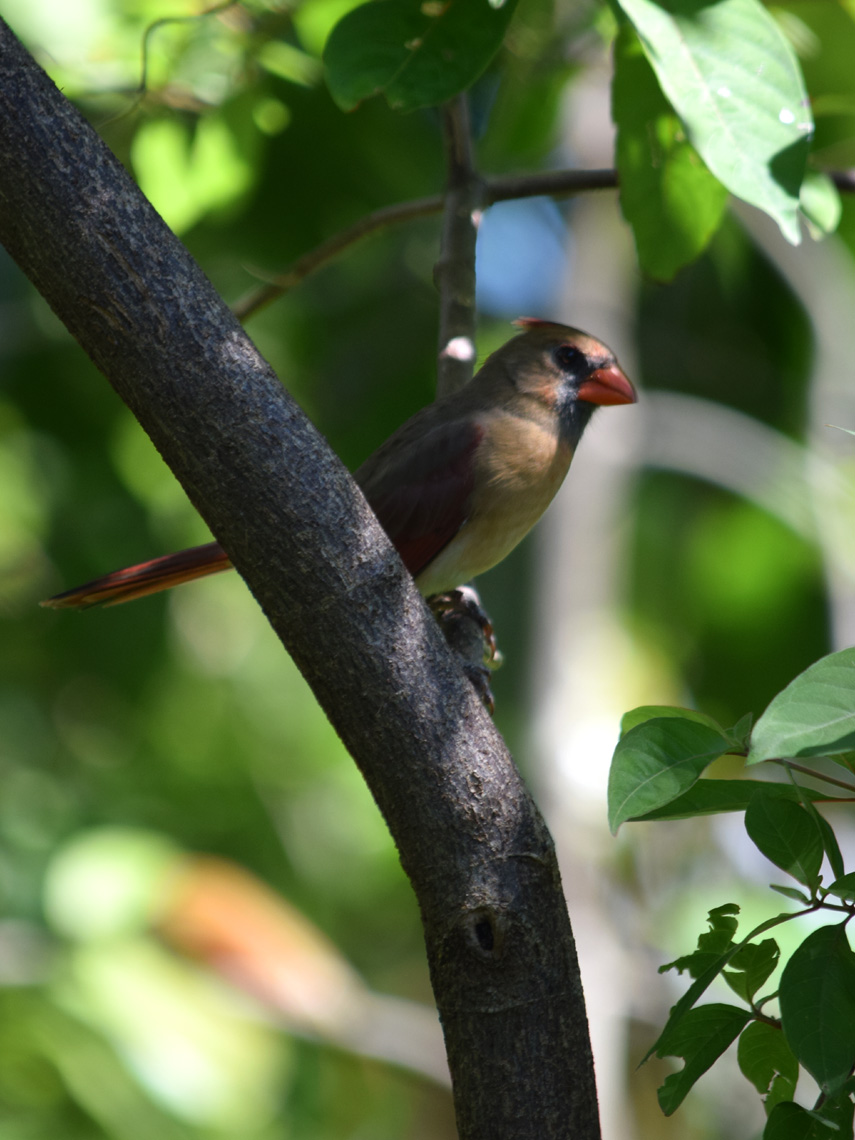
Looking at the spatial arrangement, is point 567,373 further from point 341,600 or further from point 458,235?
point 341,600

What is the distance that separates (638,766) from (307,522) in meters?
0.51

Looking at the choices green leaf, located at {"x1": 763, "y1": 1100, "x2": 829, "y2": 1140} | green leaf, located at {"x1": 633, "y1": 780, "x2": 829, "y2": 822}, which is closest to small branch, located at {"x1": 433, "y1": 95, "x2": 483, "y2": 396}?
green leaf, located at {"x1": 633, "y1": 780, "x2": 829, "y2": 822}

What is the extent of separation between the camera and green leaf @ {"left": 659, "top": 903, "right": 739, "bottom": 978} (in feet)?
4.33

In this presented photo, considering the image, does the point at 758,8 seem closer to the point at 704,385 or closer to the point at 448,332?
the point at 448,332

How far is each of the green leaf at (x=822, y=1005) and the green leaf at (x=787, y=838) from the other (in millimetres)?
64

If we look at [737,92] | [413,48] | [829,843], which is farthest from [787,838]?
[413,48]

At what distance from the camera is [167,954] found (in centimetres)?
381

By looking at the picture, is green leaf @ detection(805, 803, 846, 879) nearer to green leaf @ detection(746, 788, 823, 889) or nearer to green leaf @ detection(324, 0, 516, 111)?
green leaf @ detection(746, 788, 823, 889)

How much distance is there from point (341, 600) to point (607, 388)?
78.4 inches

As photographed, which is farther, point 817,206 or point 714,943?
point 817,206

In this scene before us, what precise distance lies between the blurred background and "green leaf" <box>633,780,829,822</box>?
6.15ft

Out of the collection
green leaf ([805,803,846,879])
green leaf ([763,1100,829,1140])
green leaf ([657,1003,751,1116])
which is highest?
green leaf ([805,803,846,879])

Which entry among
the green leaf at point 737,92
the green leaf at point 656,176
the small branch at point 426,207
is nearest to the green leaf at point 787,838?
the green leaf at point 737,92

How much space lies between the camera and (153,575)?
2.86 metres
